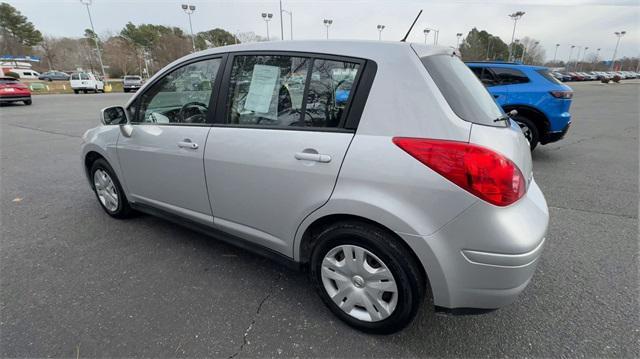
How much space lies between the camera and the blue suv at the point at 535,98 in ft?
19.1

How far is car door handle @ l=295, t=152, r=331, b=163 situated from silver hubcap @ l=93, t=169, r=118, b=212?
8.33 feet

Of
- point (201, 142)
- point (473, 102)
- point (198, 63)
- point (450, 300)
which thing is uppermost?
point (198, 63)

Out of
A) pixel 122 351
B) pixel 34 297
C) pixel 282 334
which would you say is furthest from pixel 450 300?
pixel 34 297

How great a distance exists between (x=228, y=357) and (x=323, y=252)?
0.80 m

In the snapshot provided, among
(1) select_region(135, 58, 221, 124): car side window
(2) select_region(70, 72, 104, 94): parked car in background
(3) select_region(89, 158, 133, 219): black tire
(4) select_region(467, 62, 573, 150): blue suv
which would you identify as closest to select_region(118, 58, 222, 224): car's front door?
(1) select_region(135, 58, 221, 124): car side window

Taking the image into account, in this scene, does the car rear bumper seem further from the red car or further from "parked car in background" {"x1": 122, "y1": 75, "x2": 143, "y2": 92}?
"parked car in background" {"x1": 122, "y1": 75, "x2": 143, "y2": 92}

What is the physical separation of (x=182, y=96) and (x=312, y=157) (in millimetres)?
1527

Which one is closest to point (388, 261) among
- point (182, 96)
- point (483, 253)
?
point (483, 253)

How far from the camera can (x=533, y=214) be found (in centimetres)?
176

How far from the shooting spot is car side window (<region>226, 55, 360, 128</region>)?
1.98 metres

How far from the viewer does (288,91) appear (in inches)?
87.0

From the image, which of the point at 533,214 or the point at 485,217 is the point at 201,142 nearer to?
the point at 485,217

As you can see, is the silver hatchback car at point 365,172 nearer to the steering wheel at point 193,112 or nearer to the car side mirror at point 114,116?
the steering wheel at point 193,112

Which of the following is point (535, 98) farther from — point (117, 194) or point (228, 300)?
point (117, 194)
